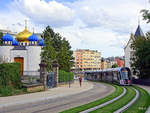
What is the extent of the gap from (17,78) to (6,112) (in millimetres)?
10833

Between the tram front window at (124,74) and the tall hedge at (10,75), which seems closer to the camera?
the tall hedge at (10,75)

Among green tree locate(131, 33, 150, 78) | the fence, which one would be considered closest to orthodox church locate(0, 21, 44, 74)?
the fence

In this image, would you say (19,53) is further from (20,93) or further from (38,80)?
(20,93)

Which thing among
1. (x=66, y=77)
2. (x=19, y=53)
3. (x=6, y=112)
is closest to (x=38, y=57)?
(x=19, y=53)

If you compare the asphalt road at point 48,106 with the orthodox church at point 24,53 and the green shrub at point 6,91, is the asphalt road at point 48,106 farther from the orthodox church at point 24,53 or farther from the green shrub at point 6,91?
the orthodox church at point 24,53

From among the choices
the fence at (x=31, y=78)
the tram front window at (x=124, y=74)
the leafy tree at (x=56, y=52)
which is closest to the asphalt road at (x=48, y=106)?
the fence at (x=31, y=78)

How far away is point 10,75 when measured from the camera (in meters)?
22.4

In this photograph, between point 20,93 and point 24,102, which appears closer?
point 24,102

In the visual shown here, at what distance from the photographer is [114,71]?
1638 inches

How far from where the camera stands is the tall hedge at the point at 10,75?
21625 mm

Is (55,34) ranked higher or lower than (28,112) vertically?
higher

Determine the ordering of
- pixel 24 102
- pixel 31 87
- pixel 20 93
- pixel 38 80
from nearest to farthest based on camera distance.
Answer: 1. pixel 24 102
2. pixel 20 93
3. pixel 31 87
4. pixel 38 80

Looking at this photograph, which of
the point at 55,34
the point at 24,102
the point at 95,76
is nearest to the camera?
the point at 24,102

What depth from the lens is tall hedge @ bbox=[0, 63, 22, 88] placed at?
21625 millimetres
